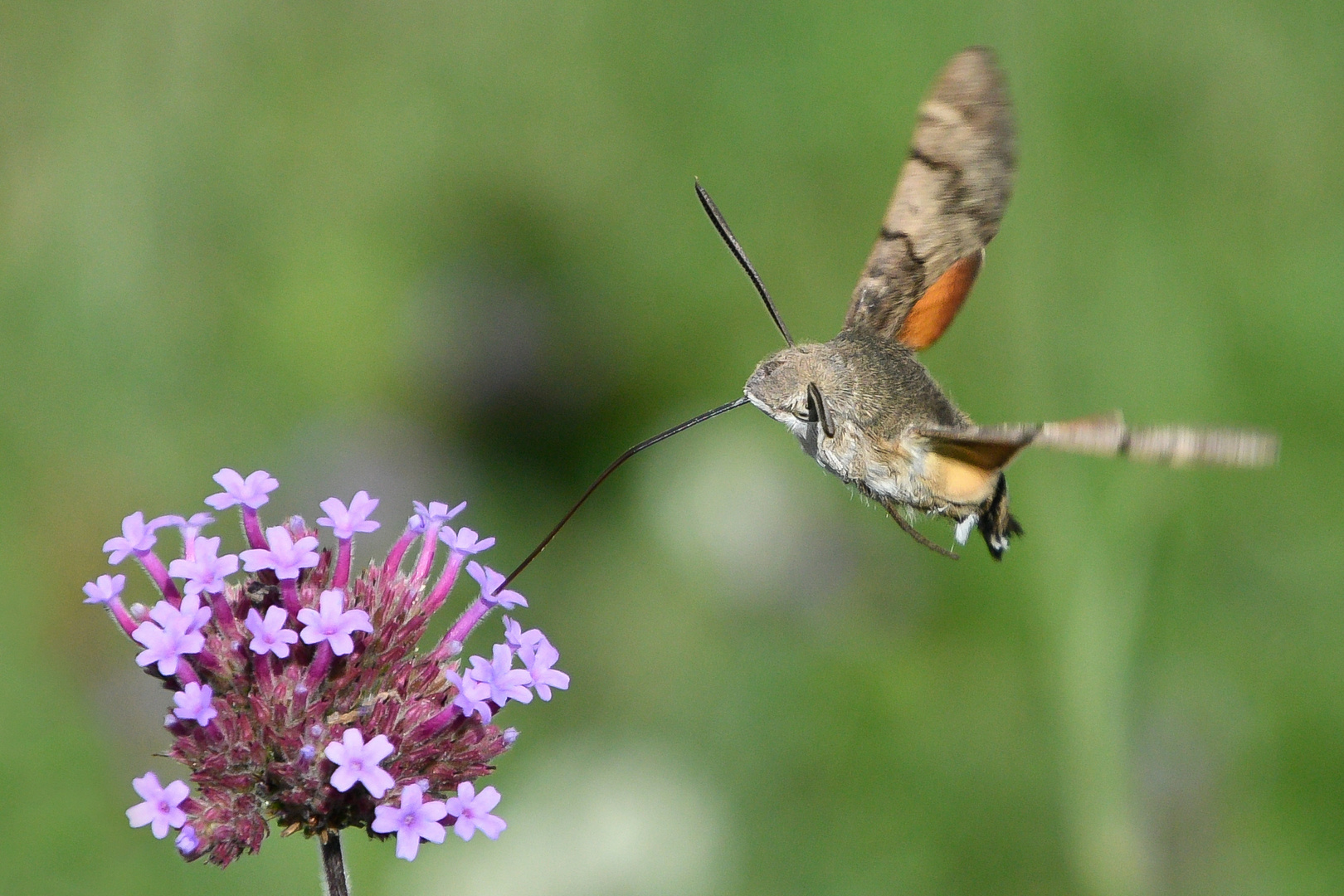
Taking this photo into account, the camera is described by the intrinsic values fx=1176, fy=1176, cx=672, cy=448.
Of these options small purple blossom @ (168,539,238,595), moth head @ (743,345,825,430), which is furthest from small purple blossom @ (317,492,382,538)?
moth head @ (743,345,825,430)

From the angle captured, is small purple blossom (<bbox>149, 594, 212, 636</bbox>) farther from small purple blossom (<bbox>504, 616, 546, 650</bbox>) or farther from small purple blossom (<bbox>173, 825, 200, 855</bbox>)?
small purple blossom (<bbox>504, 616, 546, 650</bbox>)

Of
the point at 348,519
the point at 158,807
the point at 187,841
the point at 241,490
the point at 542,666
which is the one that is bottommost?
the point at 187,841

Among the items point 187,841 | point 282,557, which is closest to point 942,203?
point 282,557

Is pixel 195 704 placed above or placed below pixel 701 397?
above

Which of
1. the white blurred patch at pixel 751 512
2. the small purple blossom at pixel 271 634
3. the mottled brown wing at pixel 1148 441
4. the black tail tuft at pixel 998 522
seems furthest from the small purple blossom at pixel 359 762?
the white blurred patch at pixel 751 512

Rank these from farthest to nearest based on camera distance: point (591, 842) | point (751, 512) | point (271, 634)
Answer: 1. point (751, 512)
2. point (591, 842)
3. point (271, 634)

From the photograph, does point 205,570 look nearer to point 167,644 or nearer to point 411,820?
point 167,644
